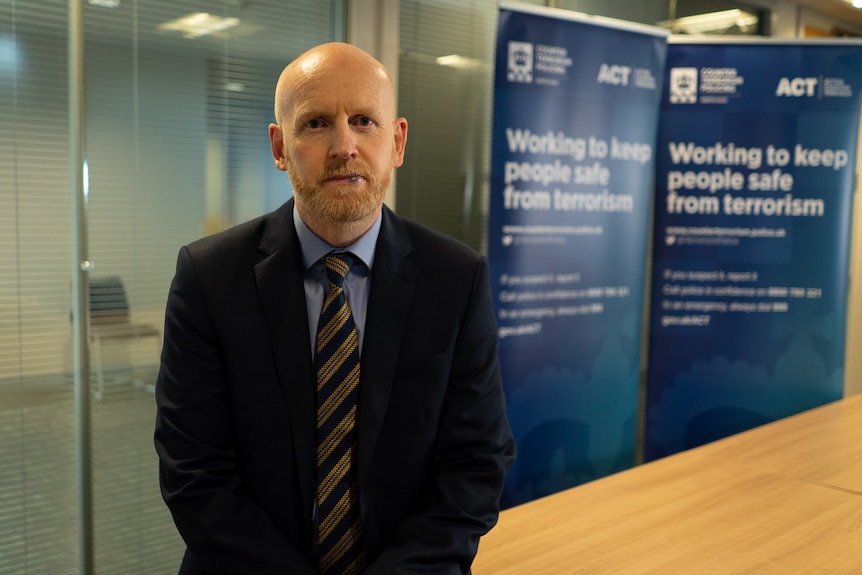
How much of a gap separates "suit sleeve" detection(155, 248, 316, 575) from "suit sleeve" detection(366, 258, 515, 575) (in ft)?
0.65

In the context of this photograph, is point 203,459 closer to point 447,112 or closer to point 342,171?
point 342,171

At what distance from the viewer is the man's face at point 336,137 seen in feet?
4.43

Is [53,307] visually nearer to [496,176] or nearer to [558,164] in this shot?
[496,176]

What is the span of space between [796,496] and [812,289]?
2.29 meters

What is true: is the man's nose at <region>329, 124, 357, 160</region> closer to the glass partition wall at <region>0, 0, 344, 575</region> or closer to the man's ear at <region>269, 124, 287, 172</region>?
the man's ear at <region>269, 124, 287, 172</region>

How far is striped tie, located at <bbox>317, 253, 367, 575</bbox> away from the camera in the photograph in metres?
1.40

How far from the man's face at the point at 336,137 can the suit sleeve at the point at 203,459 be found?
10.6 inches

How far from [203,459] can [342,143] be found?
587 millimetres

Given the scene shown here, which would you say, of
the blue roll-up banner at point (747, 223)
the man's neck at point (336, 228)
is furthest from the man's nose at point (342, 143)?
the blue roll-up banner at point (747, 223)

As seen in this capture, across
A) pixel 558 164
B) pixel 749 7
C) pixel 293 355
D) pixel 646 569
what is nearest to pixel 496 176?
pixel 558 164

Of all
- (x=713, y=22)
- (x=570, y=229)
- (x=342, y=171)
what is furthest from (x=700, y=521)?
(x=713, y=22)

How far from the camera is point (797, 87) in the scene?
425 cm

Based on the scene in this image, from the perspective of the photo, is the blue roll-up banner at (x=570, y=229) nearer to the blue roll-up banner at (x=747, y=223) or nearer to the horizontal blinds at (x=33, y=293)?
the blue roll-up banner at (x=747, y=223)

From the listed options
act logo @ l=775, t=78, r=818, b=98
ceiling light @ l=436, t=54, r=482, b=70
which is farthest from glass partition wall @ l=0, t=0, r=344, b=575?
act logo @ l=775, t=78, r=818, b=98
